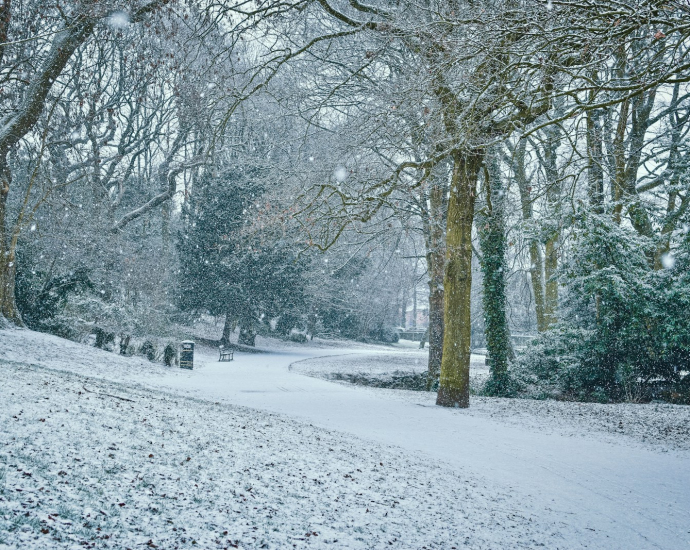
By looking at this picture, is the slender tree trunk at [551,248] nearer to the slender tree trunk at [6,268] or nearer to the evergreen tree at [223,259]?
the evergreen tree at [223,259]

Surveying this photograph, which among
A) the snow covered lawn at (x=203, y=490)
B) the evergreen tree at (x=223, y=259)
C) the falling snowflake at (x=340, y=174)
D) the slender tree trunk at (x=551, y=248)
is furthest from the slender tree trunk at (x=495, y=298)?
the evergreen tree at (x=223, y=259)

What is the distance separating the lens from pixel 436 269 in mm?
15109

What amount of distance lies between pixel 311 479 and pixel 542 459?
12.5ft

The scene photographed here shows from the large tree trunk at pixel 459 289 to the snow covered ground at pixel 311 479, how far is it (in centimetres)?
201

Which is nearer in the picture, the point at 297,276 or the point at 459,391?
the point at 459,391

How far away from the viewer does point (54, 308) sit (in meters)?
17.6

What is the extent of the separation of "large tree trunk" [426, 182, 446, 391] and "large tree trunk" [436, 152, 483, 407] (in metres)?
2.77

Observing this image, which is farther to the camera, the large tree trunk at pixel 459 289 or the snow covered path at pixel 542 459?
the large tree trunk at pixel 459 289

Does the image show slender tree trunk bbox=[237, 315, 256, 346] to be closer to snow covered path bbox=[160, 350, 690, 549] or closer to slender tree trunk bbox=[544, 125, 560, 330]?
slender tree trunk bbox=[544, 125, 560, 330]

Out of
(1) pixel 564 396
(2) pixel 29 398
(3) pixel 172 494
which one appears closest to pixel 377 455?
(3) pixel 172 494

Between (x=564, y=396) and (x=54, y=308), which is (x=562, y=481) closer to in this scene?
(x=564, y=396)

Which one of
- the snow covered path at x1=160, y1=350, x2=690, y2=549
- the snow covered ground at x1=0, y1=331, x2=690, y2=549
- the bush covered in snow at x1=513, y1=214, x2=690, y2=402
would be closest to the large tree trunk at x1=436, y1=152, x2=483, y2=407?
the snow covered path at x1=160, y1=350, x2=690, y2=549

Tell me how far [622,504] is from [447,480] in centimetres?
169

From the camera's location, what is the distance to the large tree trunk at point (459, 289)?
10852 mm
